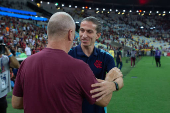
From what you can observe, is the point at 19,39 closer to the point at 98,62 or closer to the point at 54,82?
the point at 98,62

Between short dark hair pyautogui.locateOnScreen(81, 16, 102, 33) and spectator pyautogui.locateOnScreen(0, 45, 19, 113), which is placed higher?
short dark hair pyautogui.locateOnScreen(81, 16, 102, 33)

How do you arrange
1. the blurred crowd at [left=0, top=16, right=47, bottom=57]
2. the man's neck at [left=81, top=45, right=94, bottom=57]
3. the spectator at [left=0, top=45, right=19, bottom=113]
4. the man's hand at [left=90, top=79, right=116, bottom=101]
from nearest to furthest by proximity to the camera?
the man's hand at [left=90, top=79, right=116, bottom=101] → the man's neck at [left=81, top=45, right=94, bottom=57] → the spectator at [left=0, top=45, right=19, bottom=113] → the blurred crowd at [left=0, top=16, right=47, bottom=57]

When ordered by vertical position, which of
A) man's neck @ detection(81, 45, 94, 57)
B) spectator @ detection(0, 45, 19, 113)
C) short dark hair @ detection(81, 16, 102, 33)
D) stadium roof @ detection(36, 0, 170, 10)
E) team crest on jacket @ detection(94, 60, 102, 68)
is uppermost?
stadium roof @ detection(36, 0, 170, 10)

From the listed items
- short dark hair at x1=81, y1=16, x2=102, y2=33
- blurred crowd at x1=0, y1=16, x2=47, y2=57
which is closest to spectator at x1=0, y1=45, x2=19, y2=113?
short dark hair at x1=81, y1=16, x2=102, y2=33

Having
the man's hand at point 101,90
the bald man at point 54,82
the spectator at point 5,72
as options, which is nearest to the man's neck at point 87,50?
the man's hand at point 101,90

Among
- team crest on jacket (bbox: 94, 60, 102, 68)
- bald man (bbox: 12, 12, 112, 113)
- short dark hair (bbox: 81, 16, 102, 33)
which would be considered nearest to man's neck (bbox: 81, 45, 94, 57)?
team crest on jacket (bbox: 94, 60, 102, 68)

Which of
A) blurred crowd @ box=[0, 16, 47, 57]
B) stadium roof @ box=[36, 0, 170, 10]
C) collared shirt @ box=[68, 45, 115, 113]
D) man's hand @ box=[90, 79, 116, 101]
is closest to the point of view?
man's hand @ box=[90, 79, 116, 101]

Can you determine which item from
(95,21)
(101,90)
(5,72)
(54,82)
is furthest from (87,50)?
(5,72)

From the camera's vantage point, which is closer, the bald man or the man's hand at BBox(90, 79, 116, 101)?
the bald man

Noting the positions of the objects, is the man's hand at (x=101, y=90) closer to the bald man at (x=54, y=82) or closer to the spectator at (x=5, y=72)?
the bald man at (x=54, y=82)

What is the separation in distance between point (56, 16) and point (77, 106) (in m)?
0.83

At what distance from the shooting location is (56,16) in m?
1.52

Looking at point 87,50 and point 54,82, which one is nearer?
point 54,82

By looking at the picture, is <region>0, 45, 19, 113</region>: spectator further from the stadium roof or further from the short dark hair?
the stadium roof
